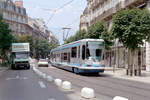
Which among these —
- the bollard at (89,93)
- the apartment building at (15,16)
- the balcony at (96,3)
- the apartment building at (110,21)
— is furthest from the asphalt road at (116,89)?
the apartment building at (15,16)

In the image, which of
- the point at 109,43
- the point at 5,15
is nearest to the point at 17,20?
the point at 5,15

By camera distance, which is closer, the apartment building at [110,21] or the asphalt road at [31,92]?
the asphalt road at [31,92]

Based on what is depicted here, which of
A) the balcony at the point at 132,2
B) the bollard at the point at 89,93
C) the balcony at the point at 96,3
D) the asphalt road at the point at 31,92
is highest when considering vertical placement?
the balcony at the point at 96,3

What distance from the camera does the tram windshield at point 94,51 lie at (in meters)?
21.3

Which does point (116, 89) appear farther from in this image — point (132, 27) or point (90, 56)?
point (132, 27)

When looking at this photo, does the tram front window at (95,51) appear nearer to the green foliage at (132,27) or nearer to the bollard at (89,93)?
the green foliage at (132,27)

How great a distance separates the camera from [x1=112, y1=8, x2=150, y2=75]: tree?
68.5 ft

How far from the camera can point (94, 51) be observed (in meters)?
21.5

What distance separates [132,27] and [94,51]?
3896mm

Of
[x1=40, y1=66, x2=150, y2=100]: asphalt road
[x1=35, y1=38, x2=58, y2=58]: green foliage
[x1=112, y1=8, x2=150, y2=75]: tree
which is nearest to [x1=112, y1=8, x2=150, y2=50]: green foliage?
[x1=112, y1=8, x2=150, y2=75]: tree

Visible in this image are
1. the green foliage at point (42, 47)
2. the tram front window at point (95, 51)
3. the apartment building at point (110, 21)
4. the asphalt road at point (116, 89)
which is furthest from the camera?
the green foliage at point (42, 47)

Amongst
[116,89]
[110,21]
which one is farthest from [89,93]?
[110,21]

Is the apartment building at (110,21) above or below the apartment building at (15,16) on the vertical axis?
below

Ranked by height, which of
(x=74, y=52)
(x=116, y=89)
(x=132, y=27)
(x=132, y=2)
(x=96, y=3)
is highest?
(x=96, y=3)
